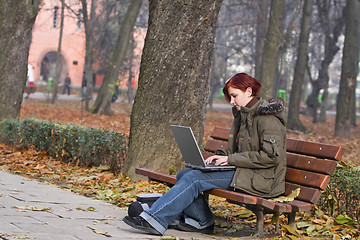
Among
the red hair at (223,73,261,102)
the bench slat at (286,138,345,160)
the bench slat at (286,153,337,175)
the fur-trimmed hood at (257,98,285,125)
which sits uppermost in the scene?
the red hair at (223,73,261,102)

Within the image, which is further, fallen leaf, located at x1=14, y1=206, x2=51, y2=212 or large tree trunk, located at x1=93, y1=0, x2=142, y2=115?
large tree trunk, located at x1=93, y1=0, x2=142, y2=115

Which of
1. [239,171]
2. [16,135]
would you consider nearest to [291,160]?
[239,171]

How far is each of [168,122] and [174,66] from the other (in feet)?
2.31

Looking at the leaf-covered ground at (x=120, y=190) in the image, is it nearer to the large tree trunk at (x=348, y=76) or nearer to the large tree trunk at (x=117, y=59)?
the large tree trunk at (x=117, y=59)

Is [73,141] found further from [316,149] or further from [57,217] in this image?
[316,149]

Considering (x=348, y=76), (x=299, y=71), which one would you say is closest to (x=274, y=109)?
(x=348, y=76)

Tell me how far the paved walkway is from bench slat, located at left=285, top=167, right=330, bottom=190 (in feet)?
2.66

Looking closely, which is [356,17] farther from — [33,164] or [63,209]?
[63,209]

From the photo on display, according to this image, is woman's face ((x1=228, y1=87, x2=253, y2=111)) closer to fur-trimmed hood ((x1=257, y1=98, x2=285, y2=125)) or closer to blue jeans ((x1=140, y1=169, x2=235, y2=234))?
fur-trimmed hood ((x1=257, y1=98, x2=285, y2=125))

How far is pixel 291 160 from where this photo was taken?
5895 mm

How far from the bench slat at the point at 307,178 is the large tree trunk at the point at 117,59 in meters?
17.5

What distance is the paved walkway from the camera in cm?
501

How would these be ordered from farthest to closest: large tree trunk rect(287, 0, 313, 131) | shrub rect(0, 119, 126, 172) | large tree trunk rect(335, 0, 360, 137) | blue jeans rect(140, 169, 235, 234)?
large tree trunk rect(287, 0, 313, 131)
large tree trunk rect(335, 0, 360, 137)
shrub rect(0, 119, 126, 172)
blue jeans rect(140, 169, 235, 234)

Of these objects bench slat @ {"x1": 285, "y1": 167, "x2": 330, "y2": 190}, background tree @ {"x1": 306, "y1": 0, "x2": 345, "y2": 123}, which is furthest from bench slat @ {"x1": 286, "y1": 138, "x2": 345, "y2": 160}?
background tree @ {"x1": 306, "y1": 0, "x2": 345, "y2": 123}
